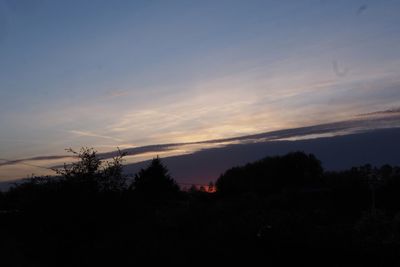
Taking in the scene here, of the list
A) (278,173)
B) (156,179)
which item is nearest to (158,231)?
(156,179)

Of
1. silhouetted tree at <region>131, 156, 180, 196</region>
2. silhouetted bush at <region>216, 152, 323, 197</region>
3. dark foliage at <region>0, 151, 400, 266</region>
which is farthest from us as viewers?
silhouetted bush at <region>216, 152, 323, 197</region>

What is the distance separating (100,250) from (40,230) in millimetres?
4917

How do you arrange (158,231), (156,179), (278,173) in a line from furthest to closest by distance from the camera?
(278,173), (156,179), (158,231)

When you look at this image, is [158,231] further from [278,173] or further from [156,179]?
[278,173]

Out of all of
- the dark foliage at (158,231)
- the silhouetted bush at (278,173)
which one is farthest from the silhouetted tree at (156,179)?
the dark foliage at (158,231)

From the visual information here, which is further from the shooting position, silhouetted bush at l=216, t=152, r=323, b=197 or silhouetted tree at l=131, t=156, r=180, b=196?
silhouetted bush at l=216, t=152, r=323, b=197

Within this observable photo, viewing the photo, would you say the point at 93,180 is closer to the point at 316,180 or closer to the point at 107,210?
the point at 107,210

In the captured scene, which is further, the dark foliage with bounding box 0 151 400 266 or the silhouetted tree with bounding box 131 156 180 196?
the silhouetted tree with bounding box 131 156 180 196

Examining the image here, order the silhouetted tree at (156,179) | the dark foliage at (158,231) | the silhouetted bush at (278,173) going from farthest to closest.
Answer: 1. the silhouetted bush at (278,173)
2. the silhouetted tree at (156,179)
3. the dark foliage at (158,231)

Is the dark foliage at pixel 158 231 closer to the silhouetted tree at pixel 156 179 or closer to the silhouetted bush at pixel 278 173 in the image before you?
the silhouetted tree at pixel 156 179

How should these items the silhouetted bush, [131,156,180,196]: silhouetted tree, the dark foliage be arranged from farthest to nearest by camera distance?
the silhouetted bush
[131,156,180,196]: silhouetted tree
the dark foliage

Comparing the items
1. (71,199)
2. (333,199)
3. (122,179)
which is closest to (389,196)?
(333,199)

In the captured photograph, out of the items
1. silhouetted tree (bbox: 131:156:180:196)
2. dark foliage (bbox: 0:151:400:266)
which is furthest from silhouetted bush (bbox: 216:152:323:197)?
dark foliage (bbox: 0:151:400:266)

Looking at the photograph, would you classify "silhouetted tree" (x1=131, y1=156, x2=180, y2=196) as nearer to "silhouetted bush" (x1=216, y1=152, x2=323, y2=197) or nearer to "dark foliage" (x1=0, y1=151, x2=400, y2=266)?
"silhouetted bush" (x1=216, y1=152, x2=323, y2=197)
